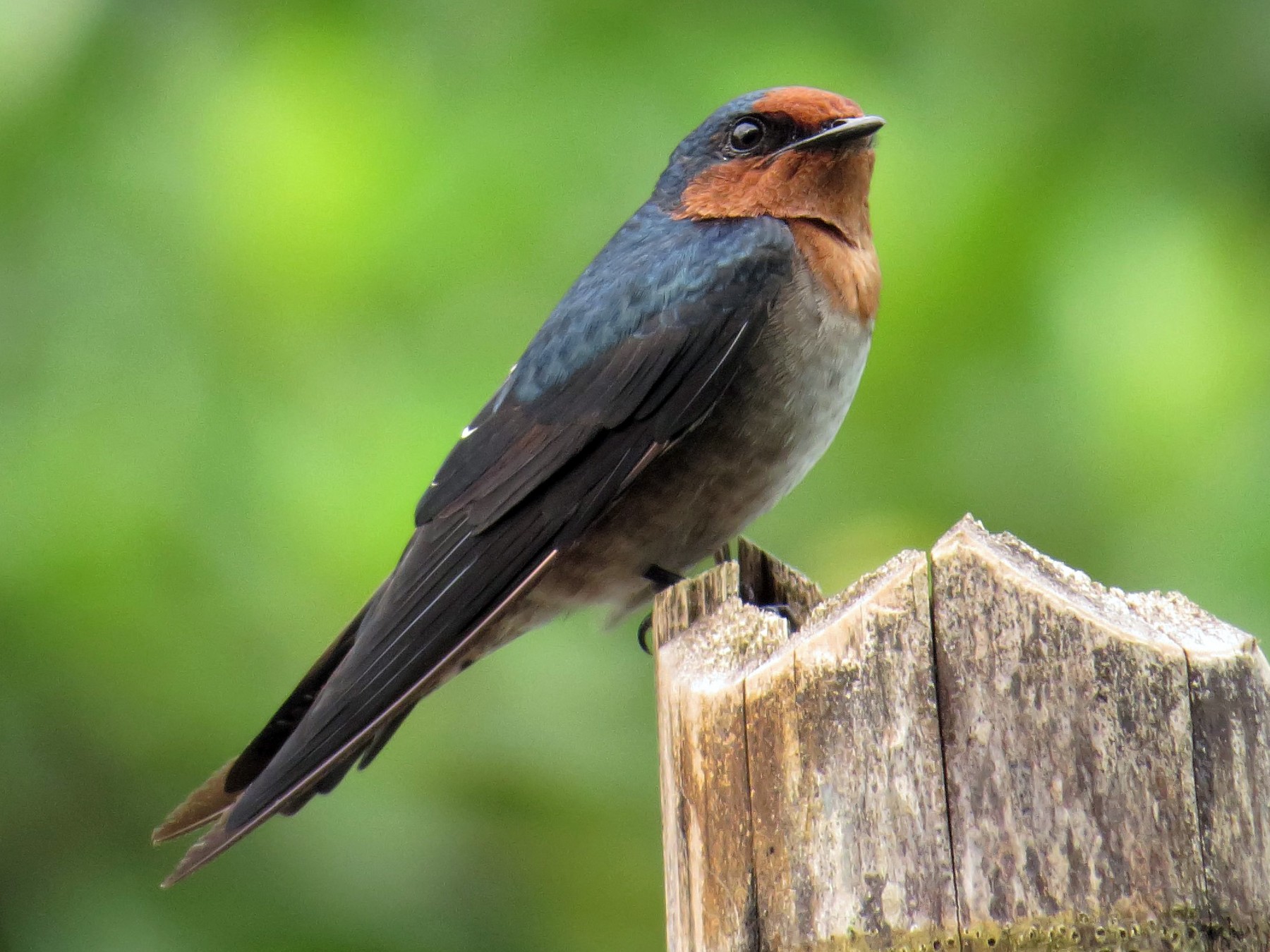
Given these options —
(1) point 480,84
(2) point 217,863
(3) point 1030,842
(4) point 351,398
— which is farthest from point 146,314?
(3) point 1030,842

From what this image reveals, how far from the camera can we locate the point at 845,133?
3531 millimetres

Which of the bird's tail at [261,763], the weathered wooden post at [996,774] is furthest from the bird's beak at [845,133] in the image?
the weathered wooden post at [996,774]

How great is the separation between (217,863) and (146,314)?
1.31m

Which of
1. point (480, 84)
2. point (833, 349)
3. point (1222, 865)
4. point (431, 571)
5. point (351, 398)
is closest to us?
point (1222, 865)

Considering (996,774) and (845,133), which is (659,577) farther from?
(996,774)

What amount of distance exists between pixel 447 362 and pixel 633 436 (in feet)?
2.20

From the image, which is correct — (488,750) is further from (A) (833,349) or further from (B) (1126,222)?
(B) (1126,222)

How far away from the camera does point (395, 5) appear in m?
4.14

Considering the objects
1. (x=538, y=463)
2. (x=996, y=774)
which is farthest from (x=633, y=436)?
(x=996, y=774)

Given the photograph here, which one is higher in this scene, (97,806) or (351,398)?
(351,398)

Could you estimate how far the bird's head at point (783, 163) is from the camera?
3564 mm

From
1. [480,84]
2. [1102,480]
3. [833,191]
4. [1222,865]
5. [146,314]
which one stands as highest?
[480,84]

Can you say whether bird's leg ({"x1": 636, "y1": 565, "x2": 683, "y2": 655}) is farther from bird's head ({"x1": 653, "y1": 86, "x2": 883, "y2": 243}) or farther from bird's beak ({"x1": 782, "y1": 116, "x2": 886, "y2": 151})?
bird's beak ({"x1": 782, "y1": 116, "x2": 886, "y2": 151})

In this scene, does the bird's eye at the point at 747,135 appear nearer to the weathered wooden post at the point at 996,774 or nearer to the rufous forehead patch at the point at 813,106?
the rufous forehead patch at the point at 813,106
